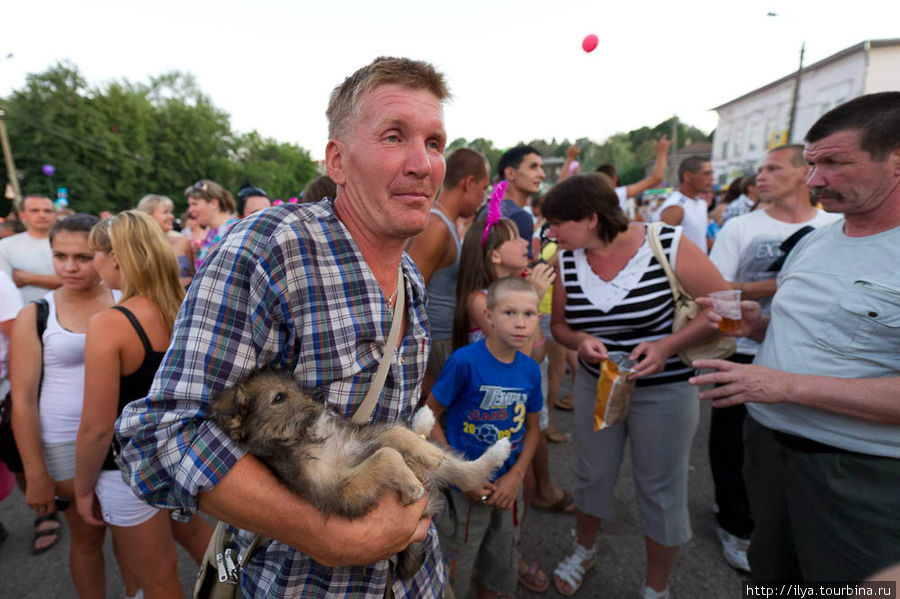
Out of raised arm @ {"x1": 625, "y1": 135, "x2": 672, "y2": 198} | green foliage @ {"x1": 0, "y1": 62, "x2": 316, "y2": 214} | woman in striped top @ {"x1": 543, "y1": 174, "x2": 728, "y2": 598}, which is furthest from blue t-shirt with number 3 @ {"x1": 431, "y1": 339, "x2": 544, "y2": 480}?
green foliage @ {"x1": 0, "y1": 62, "x2": 316, "y2": 214}

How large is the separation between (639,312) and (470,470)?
174 centimetres

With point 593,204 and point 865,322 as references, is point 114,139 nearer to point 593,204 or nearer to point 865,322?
point 593,204

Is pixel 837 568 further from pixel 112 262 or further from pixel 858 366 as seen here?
pixel 112 262

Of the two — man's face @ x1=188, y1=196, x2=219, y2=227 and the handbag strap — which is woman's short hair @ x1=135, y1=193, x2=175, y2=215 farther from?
the handbag strap

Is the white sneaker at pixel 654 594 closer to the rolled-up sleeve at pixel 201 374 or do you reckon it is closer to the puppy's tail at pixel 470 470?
the puppy's tail at pixel 470 470

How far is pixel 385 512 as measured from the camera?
4.04ft

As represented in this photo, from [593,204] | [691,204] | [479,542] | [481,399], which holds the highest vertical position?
[691,204]

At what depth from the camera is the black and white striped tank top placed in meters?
2.83

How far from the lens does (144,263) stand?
7.81 feet

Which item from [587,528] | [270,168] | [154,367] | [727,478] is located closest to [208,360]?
[154,367]

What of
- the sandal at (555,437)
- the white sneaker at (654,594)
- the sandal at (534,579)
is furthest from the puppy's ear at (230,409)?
the sandal at (555,437)

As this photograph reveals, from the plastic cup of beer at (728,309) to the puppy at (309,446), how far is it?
2158 millimetres

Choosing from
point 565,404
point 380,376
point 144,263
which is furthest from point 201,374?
point 565,404

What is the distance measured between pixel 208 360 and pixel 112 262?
7.43 ft
